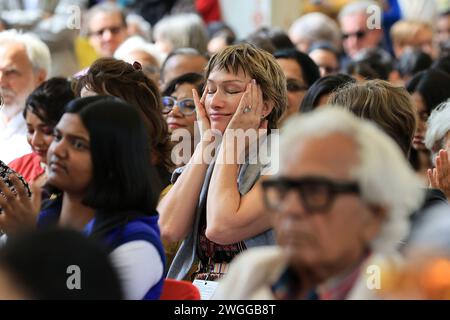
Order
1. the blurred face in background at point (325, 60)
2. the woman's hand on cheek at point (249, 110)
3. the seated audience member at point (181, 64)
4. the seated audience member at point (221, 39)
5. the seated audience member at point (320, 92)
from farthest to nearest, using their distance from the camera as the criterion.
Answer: the seated audience member at point (221, 39) → the blurred face in background at point (325, 60) → the seated audience member at point (181, 64) → the seated audience member at point (320, 92) → the woman's hand on cheek at point (249, 110)

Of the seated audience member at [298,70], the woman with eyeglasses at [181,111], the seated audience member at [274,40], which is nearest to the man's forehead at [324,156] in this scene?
the woman with eyeglasses at [181,111]

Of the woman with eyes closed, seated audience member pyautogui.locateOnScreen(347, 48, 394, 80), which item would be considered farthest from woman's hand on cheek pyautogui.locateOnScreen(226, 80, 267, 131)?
seated audience member pyautogui.locateOnScreen(347, 48, 394, 80)

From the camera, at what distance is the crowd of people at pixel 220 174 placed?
8.35 ft

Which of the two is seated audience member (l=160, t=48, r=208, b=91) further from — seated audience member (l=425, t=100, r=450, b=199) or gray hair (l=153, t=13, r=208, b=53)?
seated audience member (l=425, t=100, r=450, b=199)

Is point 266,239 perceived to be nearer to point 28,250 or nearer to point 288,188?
point 288,188

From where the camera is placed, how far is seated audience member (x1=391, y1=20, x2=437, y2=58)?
1012 cm

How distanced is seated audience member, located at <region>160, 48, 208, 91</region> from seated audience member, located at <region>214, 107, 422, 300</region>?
12.7 feet

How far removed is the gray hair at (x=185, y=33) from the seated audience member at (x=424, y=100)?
259cm

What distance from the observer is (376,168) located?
8.44ft

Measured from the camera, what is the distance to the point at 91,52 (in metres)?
8.98

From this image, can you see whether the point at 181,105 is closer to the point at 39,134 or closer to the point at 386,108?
the point at 39,134

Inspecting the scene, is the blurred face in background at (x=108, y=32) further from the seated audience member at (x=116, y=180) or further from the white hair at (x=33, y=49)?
the seated audience member at (x=116, y=180)

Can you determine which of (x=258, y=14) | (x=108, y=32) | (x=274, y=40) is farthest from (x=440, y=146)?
(x=258, y=14)

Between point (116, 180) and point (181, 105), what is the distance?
2.23 m
